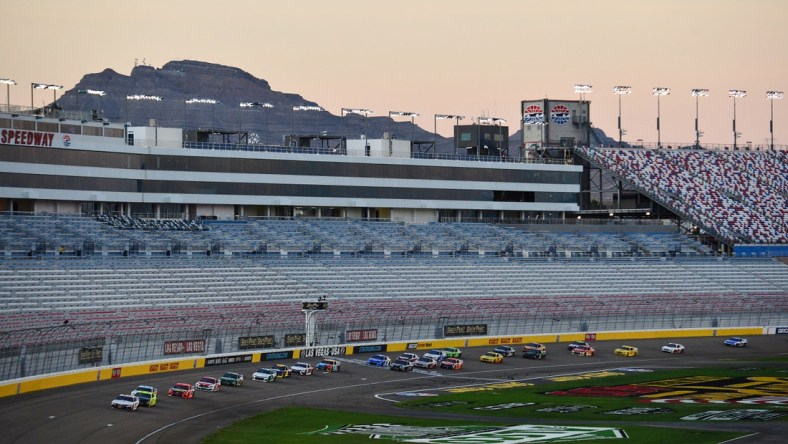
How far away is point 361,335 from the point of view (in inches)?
3506

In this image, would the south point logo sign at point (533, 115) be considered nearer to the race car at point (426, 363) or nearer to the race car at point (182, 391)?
the race car at point (426, 363)

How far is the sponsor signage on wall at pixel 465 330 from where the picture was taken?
9356cm

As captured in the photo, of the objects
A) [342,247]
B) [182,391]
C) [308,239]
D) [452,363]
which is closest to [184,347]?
[182,391]

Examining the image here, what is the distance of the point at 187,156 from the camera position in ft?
363

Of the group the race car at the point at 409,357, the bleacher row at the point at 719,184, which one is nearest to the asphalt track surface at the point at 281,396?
the race car at the point at 409,357

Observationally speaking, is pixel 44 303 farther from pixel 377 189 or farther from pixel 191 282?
pixel 377 189

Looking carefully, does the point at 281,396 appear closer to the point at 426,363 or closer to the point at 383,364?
the point at 383,364

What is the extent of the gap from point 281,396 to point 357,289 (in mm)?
31002

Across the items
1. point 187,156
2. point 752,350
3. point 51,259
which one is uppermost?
point 187,156

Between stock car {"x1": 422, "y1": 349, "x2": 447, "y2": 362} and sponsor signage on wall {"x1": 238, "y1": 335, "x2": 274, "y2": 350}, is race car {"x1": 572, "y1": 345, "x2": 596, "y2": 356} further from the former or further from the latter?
sponsor signage on wall {"x1": 238, "y1": 335, "x2": 274, "y2": 350}

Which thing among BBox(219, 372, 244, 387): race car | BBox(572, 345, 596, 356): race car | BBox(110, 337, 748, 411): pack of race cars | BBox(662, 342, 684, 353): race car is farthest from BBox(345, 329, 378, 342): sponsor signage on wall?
BBox(662, 342, 684, 353): race car

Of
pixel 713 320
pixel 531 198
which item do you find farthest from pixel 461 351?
pixel 531 198

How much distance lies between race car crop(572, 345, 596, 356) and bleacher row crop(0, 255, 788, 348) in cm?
723

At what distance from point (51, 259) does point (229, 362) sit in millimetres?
18719
